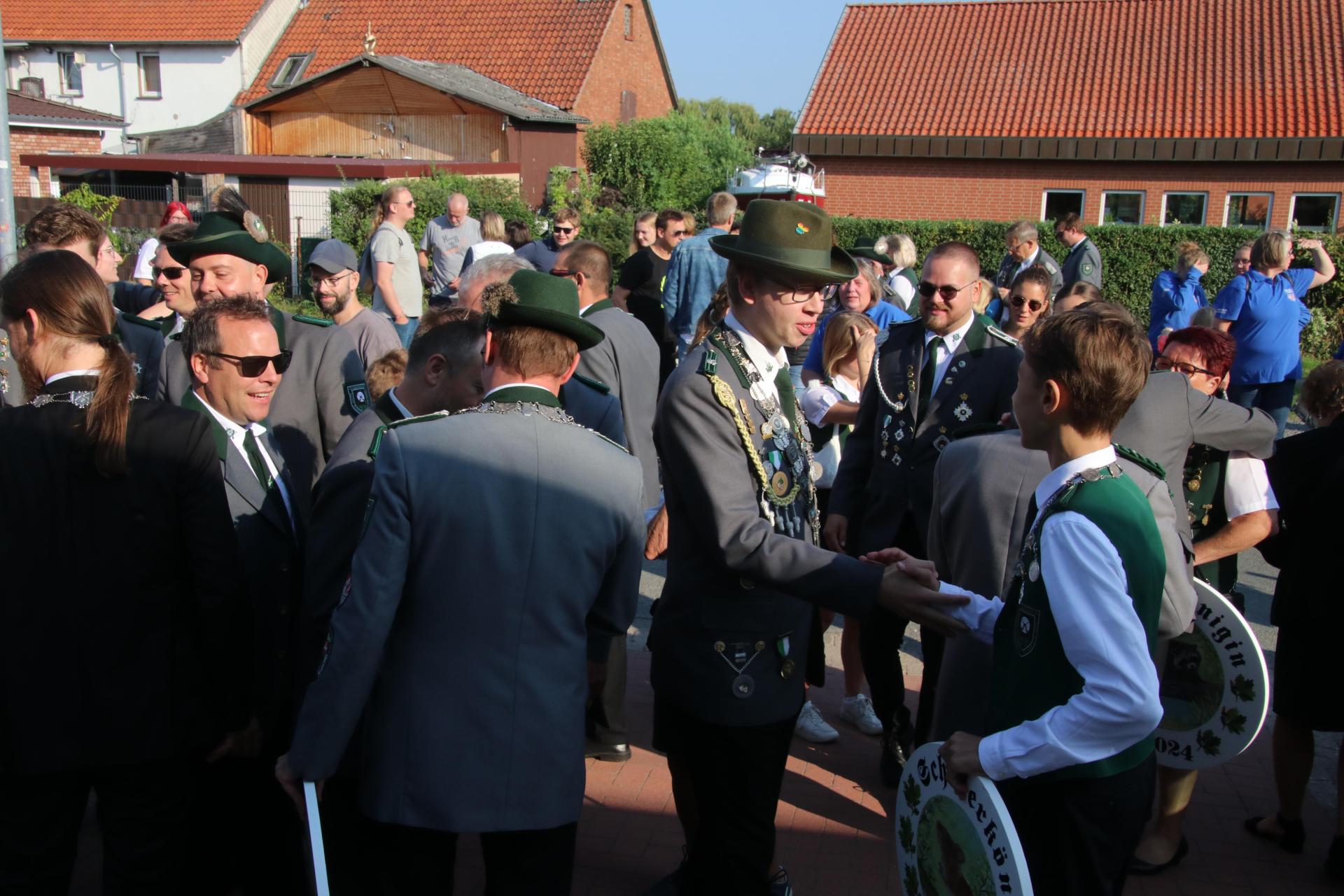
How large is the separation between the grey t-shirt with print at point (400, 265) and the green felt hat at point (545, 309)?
5.99 m

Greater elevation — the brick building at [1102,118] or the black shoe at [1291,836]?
the brick building at [1102,118]

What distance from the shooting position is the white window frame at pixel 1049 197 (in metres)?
24.0

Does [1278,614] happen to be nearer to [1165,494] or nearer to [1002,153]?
[1165,494]

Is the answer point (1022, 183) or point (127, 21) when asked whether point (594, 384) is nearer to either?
point (1022, 183)

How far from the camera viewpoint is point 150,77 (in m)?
40.5

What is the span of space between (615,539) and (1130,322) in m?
1.23

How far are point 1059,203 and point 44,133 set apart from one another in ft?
91.2

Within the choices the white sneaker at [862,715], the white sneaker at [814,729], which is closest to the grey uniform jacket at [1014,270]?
the white sneaker at [862,715]

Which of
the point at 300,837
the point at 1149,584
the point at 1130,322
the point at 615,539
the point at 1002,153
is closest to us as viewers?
the point at 1149,584

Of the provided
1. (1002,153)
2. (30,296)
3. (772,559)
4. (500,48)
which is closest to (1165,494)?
(772,559)

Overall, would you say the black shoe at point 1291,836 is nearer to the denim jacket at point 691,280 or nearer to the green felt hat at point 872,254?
the green felt hat at point 872,254

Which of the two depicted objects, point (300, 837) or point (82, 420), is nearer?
point (82, 420)

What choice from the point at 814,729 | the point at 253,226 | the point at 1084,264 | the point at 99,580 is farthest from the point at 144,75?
the point at 99,580

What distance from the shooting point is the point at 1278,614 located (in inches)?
148
